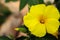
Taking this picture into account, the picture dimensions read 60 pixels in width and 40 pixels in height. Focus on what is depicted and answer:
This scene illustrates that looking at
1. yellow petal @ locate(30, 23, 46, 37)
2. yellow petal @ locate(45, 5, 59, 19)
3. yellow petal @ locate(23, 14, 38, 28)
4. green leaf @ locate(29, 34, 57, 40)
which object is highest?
yellow petal @ locate(45, 5, 59, 19)

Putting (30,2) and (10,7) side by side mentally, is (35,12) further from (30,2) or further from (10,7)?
(10,7)

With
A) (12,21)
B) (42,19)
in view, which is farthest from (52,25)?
(12,21)

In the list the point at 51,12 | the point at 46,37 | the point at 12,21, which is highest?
the point at 51,12

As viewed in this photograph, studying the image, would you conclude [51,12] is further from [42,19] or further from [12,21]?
[12,21]

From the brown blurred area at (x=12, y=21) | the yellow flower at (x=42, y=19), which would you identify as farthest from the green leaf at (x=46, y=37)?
the brown blurred area at (x=12, y=21)

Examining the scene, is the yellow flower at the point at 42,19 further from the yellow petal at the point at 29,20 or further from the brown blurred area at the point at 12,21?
the brown blurred area at the point at 12,21

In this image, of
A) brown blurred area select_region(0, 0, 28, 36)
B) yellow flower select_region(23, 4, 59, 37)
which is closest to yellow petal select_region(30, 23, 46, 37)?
yellow flower select_region(23, 4, 59, 37)

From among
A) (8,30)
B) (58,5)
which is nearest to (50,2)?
(58,5)

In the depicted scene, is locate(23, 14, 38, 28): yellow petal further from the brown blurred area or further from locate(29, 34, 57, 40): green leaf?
the brown blurred area
